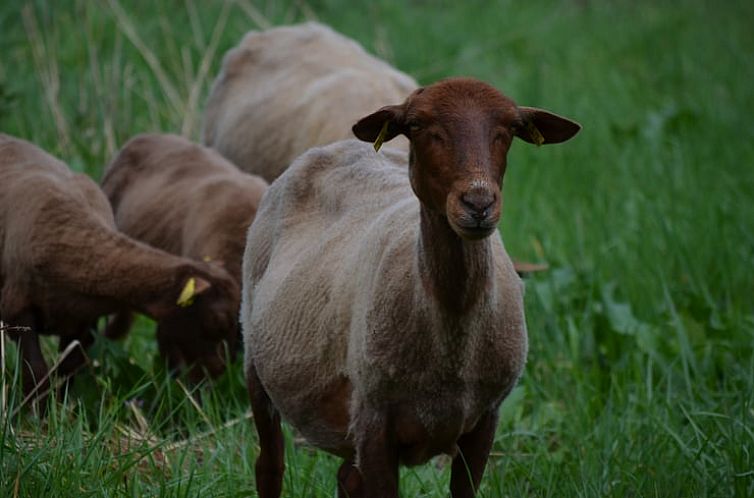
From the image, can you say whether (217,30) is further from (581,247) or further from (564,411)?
(564,411)

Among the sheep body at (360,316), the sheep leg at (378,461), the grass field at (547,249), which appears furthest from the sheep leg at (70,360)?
the sheep leg at (378,461)

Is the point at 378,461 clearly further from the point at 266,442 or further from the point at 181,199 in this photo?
the point at 181,199

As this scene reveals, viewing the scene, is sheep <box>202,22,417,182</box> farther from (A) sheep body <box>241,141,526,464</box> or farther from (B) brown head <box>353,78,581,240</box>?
(B) brown head <box>353,78,581,240</box>

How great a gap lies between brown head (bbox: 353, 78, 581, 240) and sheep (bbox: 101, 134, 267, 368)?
9.90 ft

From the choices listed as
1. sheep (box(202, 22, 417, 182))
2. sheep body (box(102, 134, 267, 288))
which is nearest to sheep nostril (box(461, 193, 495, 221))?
sheep body (box(102, 134, 267, 288))

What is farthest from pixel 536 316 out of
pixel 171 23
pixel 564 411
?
pixel 171 23

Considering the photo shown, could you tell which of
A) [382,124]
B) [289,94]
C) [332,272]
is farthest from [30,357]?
[289,94]

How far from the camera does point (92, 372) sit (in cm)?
637

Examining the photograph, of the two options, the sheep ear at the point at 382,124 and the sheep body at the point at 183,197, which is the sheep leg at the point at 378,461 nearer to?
the sheep ear at the point at 382,124

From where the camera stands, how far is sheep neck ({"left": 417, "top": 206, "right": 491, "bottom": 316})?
4.00 metres

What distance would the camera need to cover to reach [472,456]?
4.41 m

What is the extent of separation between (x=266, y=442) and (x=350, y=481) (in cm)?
46

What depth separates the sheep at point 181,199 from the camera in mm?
7285

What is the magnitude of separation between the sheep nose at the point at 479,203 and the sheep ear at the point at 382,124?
46 cm
